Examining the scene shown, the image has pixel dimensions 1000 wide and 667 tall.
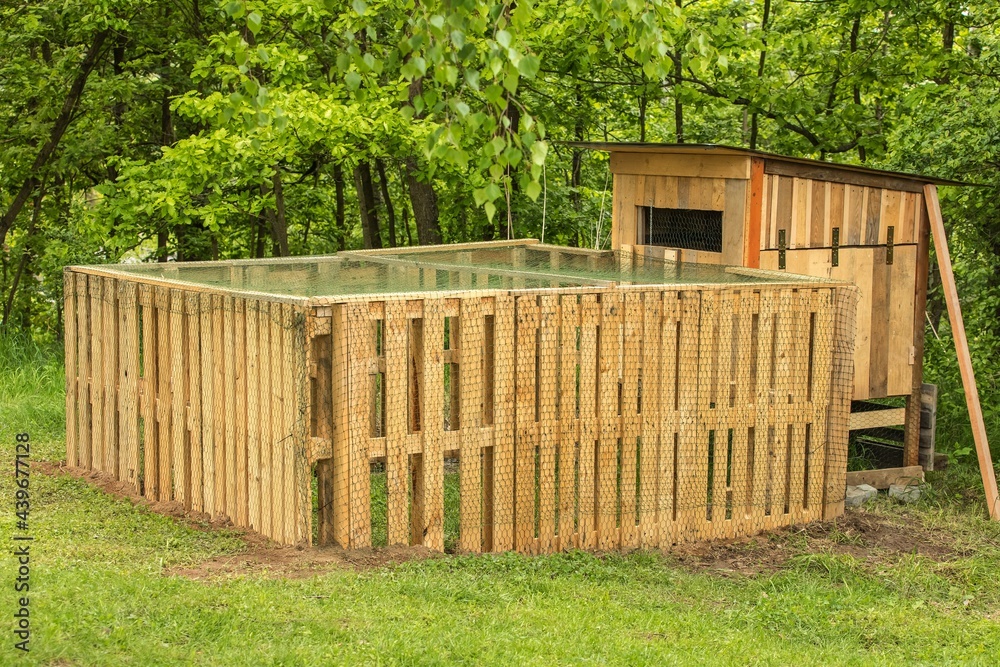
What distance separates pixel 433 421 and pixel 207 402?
1603 millimetres

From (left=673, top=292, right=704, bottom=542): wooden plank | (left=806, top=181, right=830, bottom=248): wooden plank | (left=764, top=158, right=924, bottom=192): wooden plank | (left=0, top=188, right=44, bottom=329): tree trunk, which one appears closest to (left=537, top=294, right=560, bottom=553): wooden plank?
(left=673, top=292, right=704, bottom=542): wooden plank

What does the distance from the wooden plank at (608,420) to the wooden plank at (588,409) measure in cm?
3

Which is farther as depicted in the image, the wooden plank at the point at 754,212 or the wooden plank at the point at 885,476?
the wooden plank at the point at 885,476

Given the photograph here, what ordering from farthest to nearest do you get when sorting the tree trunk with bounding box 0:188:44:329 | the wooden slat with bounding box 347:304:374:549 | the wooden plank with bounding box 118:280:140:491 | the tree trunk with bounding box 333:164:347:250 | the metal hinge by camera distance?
the tree trunk with bounding box 333:164:347:250, the tree trunk with bounding box 0:188:44:329, the metal hinge, the wooden plank with bounding box 118:280:140:491, the wooden slat with bounding box 347:304:374:549

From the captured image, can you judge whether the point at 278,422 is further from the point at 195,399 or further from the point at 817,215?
the point at 817,215

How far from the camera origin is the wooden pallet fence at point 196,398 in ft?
21.9

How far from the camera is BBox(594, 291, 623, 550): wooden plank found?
7.34 meters

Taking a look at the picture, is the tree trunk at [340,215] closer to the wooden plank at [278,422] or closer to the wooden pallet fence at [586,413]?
the wooden pallet fence at [586,413]

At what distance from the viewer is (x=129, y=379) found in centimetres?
830

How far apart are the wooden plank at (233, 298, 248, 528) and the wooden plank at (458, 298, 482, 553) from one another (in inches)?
51.1

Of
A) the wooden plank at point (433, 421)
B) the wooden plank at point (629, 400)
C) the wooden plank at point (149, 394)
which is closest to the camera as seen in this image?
the wooden plank at point (433, 421)

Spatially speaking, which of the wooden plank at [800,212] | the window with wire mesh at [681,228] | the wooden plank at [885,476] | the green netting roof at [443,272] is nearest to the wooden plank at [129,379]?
the green netting roof at [443,272]

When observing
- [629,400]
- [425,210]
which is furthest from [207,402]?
[425,210]

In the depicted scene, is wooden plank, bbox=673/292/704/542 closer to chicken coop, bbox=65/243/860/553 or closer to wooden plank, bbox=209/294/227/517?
chicken coop, bbox=65/243/860/553
